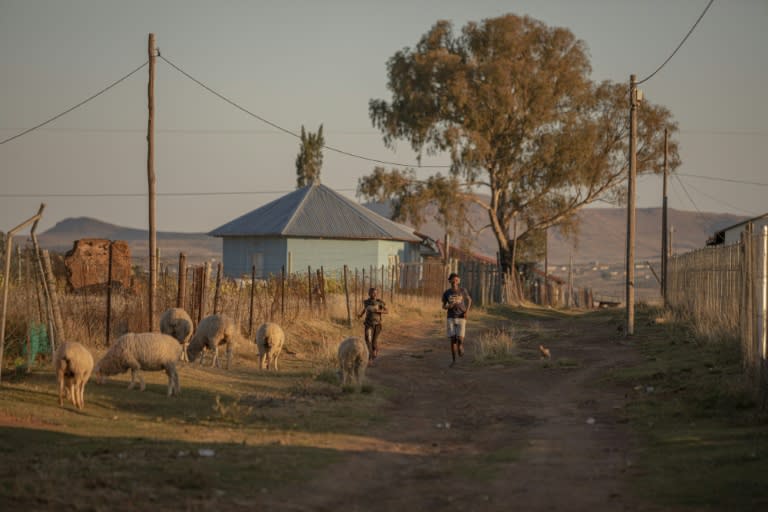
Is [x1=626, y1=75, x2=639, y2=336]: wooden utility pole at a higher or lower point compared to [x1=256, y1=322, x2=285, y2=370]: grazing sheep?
higher

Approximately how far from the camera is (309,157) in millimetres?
66688

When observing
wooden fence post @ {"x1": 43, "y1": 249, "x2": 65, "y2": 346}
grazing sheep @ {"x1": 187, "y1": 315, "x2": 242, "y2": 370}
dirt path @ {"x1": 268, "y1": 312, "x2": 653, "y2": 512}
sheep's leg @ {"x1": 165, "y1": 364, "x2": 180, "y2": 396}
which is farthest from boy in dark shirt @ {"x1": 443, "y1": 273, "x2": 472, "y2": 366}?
wooden fence post @ {"x1": 43, "y1": 249, "x2": 65, "y2": 346}

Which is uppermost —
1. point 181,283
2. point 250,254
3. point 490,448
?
point 250,254

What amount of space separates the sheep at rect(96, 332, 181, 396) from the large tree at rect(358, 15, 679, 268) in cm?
3804

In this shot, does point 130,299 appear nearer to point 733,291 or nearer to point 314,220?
point 733,291

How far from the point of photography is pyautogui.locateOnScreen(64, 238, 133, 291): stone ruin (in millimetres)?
27578

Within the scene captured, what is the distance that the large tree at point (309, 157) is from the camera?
6638cm

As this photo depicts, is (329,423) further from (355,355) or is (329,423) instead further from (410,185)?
(410,185)

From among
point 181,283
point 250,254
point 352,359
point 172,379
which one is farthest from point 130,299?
point 250,254

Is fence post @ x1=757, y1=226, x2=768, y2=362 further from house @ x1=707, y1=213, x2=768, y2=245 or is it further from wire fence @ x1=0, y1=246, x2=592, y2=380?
house @ x1=707, y1=213, x2=768, y2=245

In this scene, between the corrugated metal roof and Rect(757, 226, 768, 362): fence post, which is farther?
the corrugated metal roof

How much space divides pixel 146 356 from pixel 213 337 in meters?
3.96

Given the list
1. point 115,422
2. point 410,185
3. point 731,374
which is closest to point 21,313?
point 115,422

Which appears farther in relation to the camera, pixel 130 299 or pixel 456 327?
pixel 130 299
